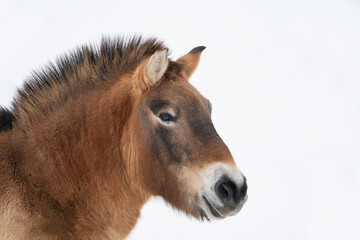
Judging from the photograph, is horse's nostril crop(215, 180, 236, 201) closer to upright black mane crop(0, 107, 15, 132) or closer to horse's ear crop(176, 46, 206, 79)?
horse's ear crop(176, 46, 206, 79)

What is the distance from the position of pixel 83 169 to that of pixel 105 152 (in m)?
0.32

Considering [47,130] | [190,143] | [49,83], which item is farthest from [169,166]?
[49,83]

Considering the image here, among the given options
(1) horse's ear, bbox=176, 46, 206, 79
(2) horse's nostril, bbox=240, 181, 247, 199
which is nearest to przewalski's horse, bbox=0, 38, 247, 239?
(2) horse's nostril, bbox=240, 181, 247, 199

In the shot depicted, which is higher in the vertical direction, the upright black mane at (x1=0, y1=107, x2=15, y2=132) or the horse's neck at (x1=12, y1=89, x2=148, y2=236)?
the upright black mane at (x1=0, y1=107, x2=15, y2=132)

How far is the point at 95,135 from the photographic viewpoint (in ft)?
16.1

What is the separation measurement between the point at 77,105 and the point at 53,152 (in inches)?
25.1

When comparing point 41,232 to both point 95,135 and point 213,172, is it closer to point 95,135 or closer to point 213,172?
point 95,135

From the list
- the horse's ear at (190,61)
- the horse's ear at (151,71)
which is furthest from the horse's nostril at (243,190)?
the horse's ear at (190,61)

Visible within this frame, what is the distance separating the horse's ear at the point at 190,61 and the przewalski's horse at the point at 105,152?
0.38 metres

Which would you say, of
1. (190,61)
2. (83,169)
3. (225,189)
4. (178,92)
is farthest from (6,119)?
(225,189)

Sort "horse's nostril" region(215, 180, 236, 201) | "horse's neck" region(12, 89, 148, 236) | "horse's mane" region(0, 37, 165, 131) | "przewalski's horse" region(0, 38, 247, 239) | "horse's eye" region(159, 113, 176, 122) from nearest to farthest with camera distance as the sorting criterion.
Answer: "horse's nostril" region(215, 180, 236, 201)
"przewalski's horse" region(0, 38, 247, 239)
"horse's neck" region(12, 89, 148, 236)
"horse's eye" region(159, 113, 176, 122)
"horse's mane" region(0, 37, 165, 131)

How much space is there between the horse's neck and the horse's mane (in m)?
0.23

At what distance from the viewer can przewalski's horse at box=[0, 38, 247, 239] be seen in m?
4.40

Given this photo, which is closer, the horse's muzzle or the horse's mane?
the horse's muzzle
